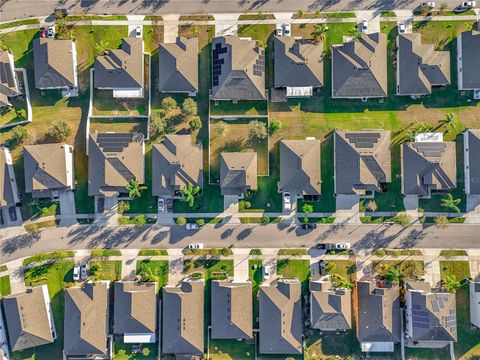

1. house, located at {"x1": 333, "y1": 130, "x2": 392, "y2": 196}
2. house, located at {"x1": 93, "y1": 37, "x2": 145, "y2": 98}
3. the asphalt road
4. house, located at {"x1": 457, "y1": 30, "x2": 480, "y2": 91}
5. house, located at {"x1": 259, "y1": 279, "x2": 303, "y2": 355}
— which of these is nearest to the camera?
house, located at {"x1": 259, "y1": 279, "x2": 303, "y2": 355}

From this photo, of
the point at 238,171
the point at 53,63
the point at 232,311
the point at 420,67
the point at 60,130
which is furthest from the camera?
the point at 60,130

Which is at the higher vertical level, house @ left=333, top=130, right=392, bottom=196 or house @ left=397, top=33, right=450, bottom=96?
house @ left=397, top=33, right=450, bottom=96

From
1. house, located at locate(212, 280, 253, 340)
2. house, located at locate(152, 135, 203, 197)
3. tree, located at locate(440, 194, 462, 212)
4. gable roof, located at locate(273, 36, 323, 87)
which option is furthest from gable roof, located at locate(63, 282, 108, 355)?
tree, located at locate(440, 194, 462, 212)

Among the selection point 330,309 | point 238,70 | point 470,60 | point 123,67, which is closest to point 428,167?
point 470,60

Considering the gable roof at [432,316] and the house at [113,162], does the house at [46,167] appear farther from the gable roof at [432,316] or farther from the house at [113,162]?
the gable roof at [432,316]

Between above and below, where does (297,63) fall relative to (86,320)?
above

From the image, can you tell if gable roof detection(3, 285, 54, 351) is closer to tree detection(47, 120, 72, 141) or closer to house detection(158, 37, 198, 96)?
tree detection(47, 120, 72, 141)

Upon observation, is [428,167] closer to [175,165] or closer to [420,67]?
[420,67]
